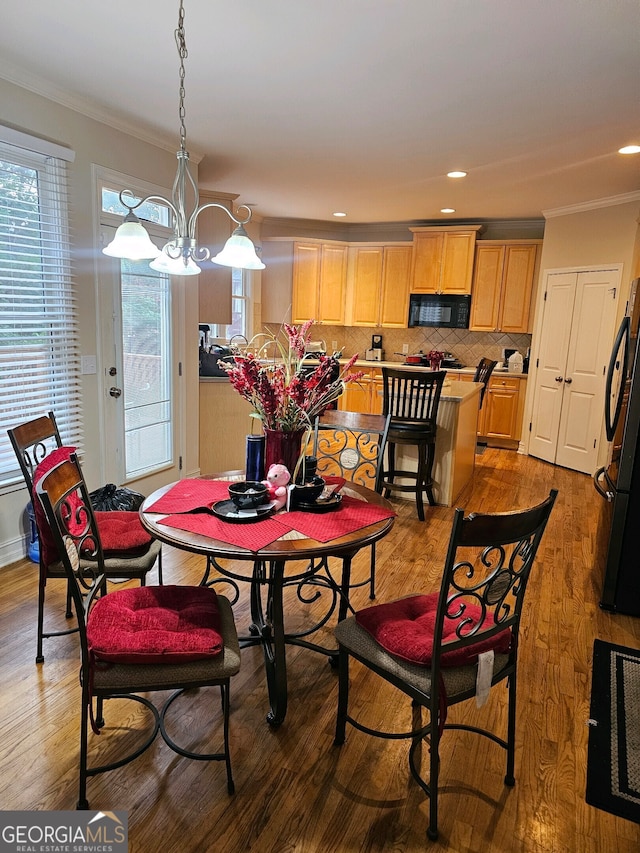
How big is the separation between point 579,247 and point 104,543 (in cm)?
541

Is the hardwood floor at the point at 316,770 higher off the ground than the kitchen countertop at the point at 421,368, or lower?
lower

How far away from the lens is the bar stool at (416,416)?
422 cm

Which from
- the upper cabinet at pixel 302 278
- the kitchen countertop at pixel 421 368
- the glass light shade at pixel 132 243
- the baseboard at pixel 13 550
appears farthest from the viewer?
the upper cabinet at pixel 302 278

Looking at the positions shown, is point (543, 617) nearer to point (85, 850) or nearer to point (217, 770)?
point (217, 770)

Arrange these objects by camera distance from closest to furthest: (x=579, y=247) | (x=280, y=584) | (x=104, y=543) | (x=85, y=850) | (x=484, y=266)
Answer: (x=85, y=850), (x=280, y=584), (x=104, y=543), (x=579, y=247), (x=484, y=266)

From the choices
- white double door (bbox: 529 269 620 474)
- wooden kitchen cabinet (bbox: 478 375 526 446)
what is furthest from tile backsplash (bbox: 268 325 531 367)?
white double door (bbox: 529 269 620 474)

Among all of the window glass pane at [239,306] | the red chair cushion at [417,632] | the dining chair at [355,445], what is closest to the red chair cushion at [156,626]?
the red chair cushion at [417,632]

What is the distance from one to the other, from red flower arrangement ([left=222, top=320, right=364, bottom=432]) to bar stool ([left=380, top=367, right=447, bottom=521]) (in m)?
2.08

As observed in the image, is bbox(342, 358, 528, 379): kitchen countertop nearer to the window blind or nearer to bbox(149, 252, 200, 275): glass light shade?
the window blind

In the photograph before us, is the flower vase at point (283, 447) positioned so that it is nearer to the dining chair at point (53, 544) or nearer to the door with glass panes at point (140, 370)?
the dining chair at point (53, 544)

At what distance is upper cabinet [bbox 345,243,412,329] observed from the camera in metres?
7.31

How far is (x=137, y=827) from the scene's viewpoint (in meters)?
1.62

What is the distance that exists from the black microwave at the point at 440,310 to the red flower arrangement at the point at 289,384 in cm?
525

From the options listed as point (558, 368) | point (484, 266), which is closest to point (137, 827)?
point (558, 368)
